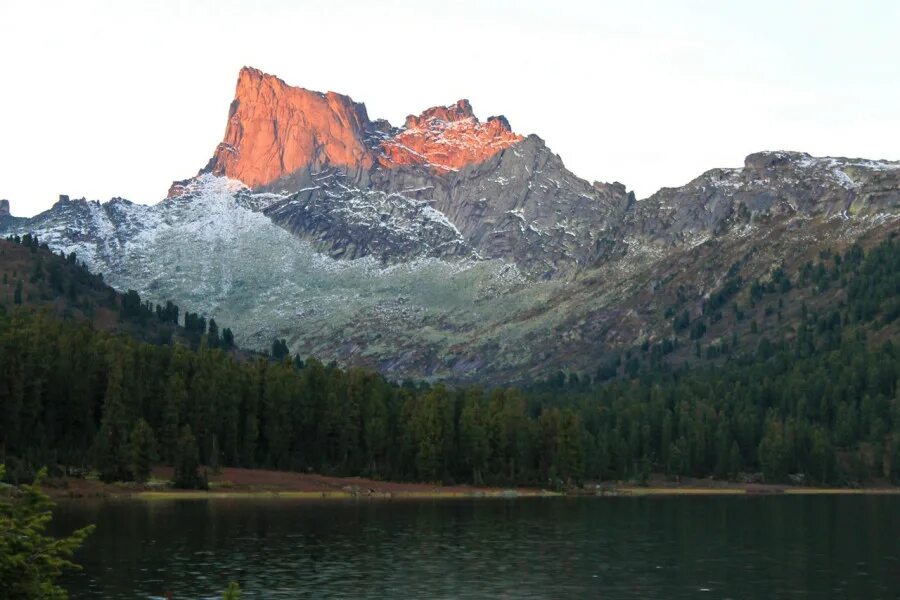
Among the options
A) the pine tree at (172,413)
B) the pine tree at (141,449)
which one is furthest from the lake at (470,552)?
the pine tree at (172,413)

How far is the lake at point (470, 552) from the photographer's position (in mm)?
82562

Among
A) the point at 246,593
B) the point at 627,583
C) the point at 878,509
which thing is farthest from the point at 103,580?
the point at 878,509

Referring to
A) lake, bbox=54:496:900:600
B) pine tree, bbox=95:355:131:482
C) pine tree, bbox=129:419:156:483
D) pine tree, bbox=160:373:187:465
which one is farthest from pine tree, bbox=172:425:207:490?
lake, bbox=54:496:900:600

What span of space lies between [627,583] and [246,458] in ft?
403

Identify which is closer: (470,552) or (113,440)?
(470,552)

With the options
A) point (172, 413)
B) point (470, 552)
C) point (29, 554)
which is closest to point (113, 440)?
point (172, 413)

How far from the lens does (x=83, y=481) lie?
164125 mm

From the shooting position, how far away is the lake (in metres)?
82.6

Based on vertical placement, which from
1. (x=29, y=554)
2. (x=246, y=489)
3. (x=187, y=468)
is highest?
(x=187, y=468)

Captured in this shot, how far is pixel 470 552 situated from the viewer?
104750 mm

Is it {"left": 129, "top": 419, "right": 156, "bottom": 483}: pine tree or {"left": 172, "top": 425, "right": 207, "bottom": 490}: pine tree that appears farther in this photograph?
{"left": 172, "top": 425, "right": 207, "bottom": 490}: pine tree

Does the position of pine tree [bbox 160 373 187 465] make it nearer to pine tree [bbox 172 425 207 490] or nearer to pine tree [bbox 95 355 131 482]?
pine tree [bbox 172 425 207 490]

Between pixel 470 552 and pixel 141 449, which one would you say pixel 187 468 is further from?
pixel 470 552

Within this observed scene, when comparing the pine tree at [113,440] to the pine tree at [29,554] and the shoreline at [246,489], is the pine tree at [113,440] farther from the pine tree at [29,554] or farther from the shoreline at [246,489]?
the pine tree at [29,554]
